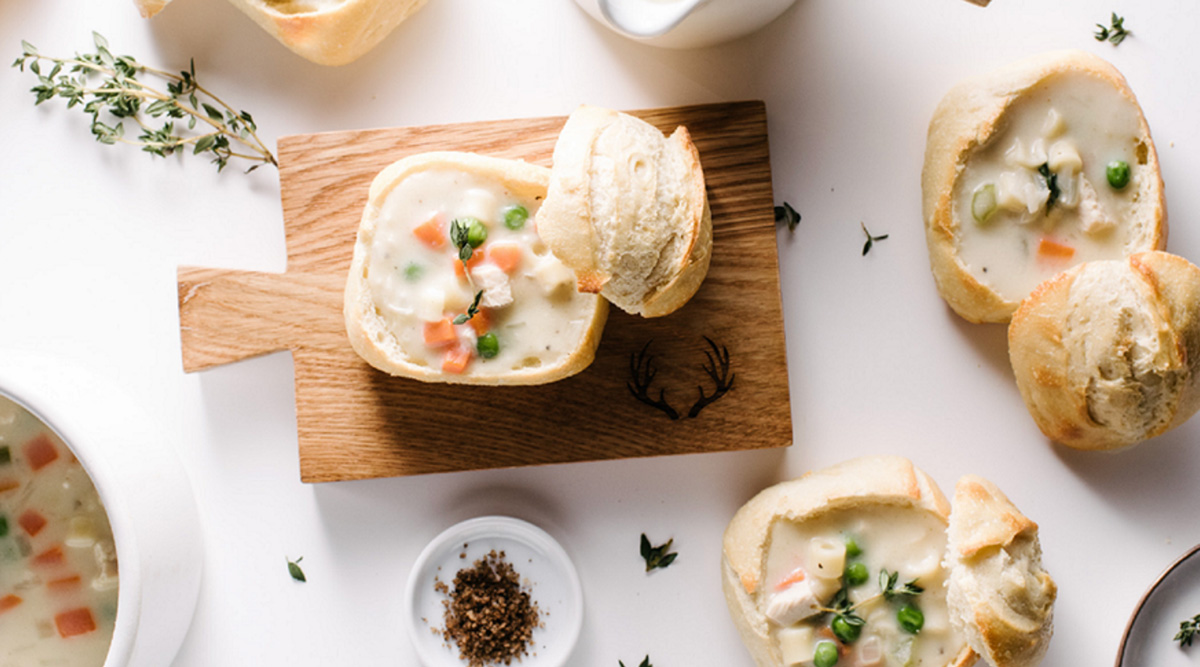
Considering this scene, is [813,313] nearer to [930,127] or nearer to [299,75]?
[930,127]

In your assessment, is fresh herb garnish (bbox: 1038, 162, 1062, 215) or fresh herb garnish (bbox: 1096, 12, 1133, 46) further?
fresh herb garnish (bbox: 1096, 12, 1133, 46)

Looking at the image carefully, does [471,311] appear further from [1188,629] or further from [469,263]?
[1188,629]

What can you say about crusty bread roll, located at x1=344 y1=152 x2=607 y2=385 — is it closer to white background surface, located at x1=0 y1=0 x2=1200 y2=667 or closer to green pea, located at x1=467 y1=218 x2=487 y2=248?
green pea, located at x1=467 y1=218 x2=487 y2=248

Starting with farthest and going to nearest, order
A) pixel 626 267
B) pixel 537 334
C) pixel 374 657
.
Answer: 1. pixel 374 657
2. pixel 537 334
3. pixel 626 267

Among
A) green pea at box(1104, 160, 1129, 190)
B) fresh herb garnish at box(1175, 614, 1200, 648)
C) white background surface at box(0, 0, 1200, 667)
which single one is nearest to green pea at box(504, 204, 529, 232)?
white background surface at box(0, 0, 1200, 667)

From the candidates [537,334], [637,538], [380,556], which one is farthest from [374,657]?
[537,334]
